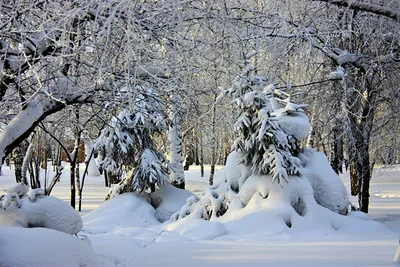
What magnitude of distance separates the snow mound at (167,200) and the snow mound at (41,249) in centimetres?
905

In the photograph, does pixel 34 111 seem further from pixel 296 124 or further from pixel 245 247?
pixel 296 124

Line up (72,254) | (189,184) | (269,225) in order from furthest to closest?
1. (189,184)
2. (269,225)
3. (72,254)

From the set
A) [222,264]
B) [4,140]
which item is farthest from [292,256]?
[4,140]

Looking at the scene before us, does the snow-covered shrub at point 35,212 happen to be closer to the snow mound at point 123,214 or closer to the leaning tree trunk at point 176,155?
the snow mound at point 123,214

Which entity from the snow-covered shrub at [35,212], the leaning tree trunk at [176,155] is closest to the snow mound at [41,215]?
the snow-covered shrub at [35,212]

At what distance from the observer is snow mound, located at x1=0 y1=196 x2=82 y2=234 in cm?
541

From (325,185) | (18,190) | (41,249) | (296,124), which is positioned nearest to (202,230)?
(296,124)

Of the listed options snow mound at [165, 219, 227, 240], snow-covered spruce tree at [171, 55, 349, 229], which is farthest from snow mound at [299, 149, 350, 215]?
snow mound at [165, 219, 227, 240]

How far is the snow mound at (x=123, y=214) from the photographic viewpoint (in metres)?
12.2

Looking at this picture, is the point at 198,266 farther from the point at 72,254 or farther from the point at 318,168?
the point at 318,168

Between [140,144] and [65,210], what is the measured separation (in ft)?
29.1

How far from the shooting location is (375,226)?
9.16 m

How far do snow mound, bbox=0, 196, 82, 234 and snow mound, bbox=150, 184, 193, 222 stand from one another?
792 centimetres

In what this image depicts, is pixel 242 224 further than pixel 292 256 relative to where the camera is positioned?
Yes
